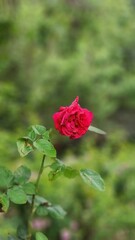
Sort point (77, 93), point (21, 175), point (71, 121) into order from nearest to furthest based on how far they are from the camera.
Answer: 1. point (71, 121)
2. point (21, 175)
3. point (77, 93)

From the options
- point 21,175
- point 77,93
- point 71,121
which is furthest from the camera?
point 77,93

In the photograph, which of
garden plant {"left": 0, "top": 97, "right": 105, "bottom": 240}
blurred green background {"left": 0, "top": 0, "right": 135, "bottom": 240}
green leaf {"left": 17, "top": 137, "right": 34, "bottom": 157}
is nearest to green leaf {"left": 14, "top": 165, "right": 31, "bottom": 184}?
garden plant {"left": 0, "top": 97, "right": 105, "bottom": 240}

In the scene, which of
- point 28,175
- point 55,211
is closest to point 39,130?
point 28,175

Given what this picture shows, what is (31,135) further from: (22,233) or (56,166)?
(22,233)

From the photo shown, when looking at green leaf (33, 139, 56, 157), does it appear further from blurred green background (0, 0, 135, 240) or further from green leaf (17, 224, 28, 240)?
blurred green background (0, 0, 135, 240)

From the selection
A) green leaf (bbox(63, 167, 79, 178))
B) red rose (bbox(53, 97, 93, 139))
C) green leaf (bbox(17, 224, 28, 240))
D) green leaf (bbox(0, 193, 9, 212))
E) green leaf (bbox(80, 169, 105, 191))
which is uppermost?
red rose (bbox(53, 97, 93, 139))

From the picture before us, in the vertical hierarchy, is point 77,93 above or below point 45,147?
above
